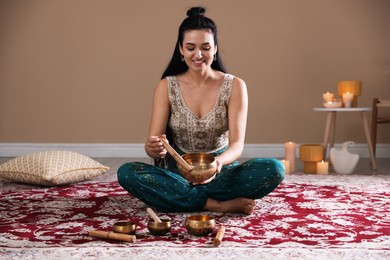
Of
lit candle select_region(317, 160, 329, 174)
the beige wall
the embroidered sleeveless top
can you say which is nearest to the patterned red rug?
the embroidered sleeveless top

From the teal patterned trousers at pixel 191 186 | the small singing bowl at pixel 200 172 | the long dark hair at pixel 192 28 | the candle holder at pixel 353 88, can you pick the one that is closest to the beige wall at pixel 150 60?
the candle holder at pixel 353 88

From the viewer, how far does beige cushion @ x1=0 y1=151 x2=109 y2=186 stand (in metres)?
3.43

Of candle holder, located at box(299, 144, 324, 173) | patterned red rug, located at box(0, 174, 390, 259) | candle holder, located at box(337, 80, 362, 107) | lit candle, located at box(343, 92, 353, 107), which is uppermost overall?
candle holder, located at box(337, 80, 362, 107)

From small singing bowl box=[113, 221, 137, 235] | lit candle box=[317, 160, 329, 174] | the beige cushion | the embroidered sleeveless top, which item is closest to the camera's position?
small singing bowl box=[113, 221, 137, 235]

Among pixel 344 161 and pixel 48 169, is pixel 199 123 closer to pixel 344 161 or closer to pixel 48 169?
pixel 48 169

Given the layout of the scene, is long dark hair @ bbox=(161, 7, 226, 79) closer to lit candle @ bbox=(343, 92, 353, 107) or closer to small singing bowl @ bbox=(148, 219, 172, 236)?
small singing bowl @ bbox=(148, 219, 172, 236)

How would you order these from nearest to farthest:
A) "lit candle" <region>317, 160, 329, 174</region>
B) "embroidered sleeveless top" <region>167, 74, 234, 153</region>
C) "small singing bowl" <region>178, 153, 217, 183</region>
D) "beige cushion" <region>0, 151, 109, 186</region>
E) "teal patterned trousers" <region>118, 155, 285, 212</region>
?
"small singing bowl" <region>178, 153, 217, 183</region> < "teal patterned trousers" <region>118, 155, 285, 212</region> < "embroidered sleeveless top" <region>167, 74, 234, 153</region> < "beige cushion" <region>0, 151, 109, 186</region> < "lit candle" <region>317, 160, 329, 174</region>

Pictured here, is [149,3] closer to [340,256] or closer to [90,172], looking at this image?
[90,172]

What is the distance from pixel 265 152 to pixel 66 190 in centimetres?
219

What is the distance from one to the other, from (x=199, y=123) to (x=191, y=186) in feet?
1.01

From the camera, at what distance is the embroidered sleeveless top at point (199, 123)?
2.80 meters

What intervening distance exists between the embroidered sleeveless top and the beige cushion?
0.93m

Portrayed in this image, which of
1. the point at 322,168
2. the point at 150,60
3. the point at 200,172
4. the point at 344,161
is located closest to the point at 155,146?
the point at 200,172

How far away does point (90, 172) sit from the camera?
12.1 feet
